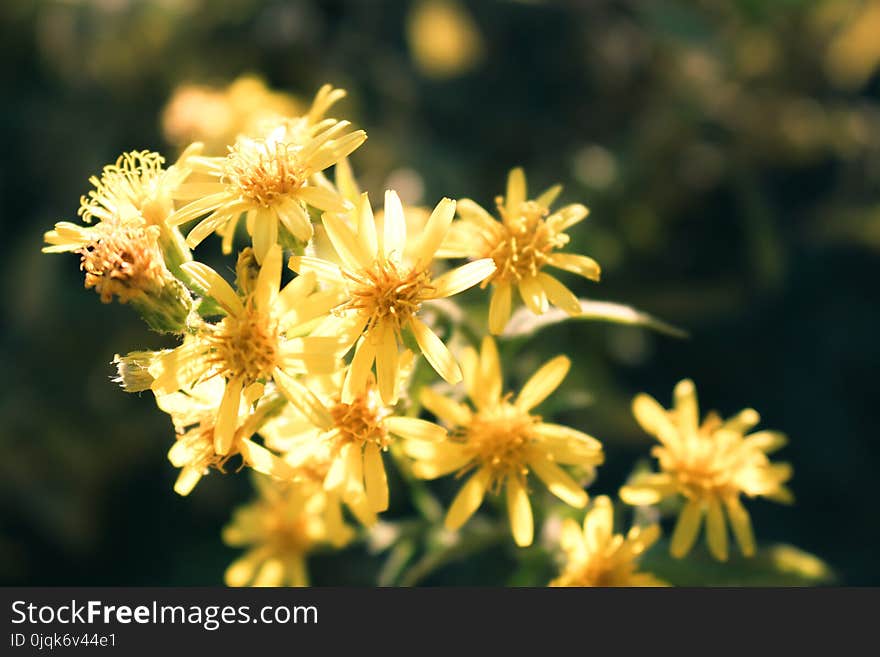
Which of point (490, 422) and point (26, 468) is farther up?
point (26, 468)

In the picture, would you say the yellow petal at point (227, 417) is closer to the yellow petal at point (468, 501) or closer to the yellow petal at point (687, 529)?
the yellow petal at point (468, 501)

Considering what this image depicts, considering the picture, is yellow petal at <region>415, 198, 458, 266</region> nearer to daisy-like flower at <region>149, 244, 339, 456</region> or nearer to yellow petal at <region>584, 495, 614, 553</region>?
daisy-like flower at <region>149, 244, 339, 456</region>

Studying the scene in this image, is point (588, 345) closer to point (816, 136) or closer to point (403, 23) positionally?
point (816, 136)

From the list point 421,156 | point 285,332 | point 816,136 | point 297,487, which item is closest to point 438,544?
point 297,487

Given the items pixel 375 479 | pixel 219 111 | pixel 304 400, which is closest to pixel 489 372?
pixel 375 479

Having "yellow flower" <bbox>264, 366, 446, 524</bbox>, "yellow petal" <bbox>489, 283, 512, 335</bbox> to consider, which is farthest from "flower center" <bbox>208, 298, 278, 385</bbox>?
"yellow petal" <bbox>489, 283, 512, 335</bbox>

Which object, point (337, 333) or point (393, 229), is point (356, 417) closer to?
point (337, 333)
